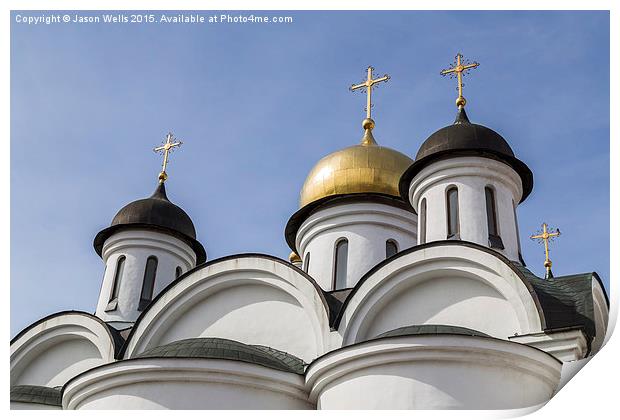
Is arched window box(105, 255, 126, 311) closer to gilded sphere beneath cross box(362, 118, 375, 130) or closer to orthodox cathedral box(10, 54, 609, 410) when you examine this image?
orthodox cathedral box(10, 54, 609, 410)

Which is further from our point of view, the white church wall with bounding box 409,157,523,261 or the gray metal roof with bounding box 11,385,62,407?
the white church wall with bounding box 409,157,523,261

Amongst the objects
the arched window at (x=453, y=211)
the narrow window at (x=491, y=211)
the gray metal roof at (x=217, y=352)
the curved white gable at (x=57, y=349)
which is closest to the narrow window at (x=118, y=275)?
the curved white gable at (x=57, y=349)

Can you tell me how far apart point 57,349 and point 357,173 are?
16.2ft

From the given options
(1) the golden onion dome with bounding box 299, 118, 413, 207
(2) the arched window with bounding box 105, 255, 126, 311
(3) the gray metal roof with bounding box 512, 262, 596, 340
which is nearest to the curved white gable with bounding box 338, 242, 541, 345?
(3) the gray metal roof with bounding box 512, 262, 596, 340

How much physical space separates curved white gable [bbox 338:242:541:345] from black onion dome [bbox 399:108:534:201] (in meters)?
2.08

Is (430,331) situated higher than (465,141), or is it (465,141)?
(465,141)

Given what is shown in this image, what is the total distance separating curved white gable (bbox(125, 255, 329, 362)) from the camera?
9281mm

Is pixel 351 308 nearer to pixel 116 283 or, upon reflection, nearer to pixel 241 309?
pixel 241 309

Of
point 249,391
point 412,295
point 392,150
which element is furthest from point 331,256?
point 249,391

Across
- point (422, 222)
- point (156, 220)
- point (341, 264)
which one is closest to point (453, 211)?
point (422, 222)

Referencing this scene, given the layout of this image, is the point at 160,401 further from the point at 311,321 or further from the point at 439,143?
the point at 439,143

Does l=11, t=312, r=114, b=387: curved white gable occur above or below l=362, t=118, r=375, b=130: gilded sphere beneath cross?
below

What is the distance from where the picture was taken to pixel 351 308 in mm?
8797

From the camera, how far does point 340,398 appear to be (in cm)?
728
